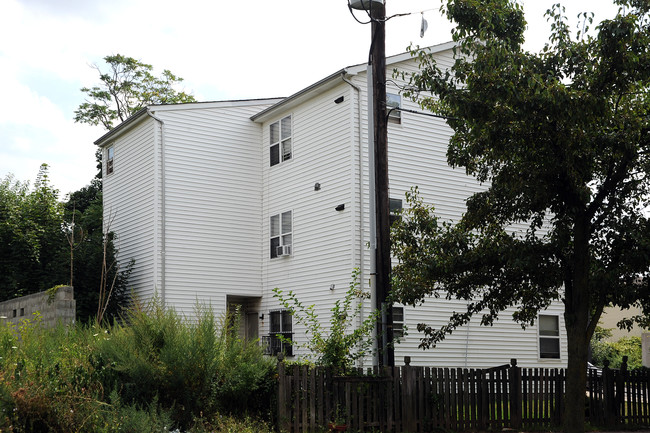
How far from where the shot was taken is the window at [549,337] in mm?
23109

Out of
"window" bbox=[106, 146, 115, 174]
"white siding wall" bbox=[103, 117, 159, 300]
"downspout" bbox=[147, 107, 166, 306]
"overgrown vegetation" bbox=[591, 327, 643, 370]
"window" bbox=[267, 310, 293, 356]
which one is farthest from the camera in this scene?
"overgrown vegetation" bbox=[591, 327, 643, 370]

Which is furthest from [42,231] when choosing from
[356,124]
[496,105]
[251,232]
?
[496,105]

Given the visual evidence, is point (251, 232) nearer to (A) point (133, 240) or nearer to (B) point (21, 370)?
(A) point (133, 240)

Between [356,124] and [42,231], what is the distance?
40.8 feet

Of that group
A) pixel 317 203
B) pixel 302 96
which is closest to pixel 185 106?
pixel 302 96

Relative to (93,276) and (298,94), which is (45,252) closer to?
(93,276)

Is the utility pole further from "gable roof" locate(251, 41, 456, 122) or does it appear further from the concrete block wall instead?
the concrete block wall

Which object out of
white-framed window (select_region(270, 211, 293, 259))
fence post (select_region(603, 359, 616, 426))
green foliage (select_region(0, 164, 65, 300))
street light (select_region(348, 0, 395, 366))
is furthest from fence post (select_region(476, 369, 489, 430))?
green foliage (select_region(0, 164, 65, 300))

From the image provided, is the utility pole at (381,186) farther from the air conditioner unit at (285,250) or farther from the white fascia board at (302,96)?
the air conditioner unit at (285,250)

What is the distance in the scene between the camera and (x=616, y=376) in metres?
15.7

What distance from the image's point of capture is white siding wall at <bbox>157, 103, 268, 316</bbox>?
22531 millimetres

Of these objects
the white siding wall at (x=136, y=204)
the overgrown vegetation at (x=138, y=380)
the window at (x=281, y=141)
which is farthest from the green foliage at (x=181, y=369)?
the window at (x=281, y=141)

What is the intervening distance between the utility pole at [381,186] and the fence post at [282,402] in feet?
6.25

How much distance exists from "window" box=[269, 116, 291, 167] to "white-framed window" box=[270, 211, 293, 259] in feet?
6.08
